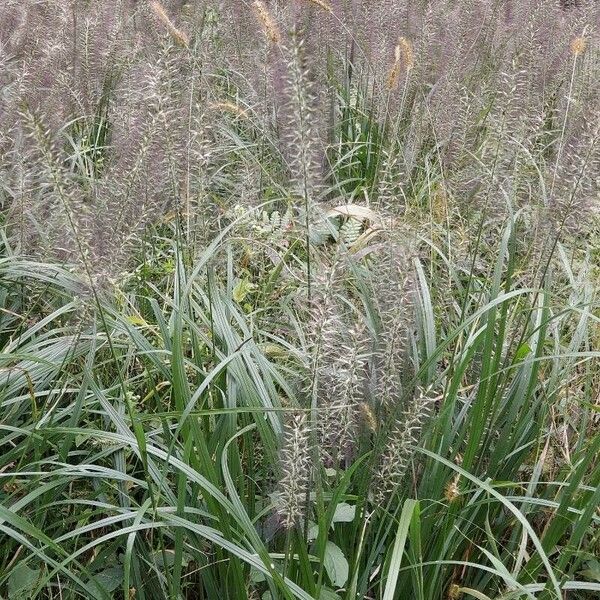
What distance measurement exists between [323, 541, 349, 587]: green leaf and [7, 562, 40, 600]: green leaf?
0.69 metres

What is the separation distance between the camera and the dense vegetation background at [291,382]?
1943 mm

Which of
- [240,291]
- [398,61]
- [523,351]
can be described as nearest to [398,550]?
[523,351]

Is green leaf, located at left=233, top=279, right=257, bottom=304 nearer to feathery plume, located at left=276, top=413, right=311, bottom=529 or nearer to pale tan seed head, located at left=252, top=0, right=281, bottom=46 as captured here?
pale tan seed head, located at left=252, top=0, right=281, bottom=46

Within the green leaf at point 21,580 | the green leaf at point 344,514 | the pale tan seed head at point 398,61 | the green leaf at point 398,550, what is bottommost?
the green leaf at point 21,580

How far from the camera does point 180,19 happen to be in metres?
4.11

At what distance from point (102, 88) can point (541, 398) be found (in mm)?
2526

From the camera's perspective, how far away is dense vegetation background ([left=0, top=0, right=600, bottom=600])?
1943 millimetres

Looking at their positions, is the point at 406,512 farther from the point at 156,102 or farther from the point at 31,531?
the point at 156,102

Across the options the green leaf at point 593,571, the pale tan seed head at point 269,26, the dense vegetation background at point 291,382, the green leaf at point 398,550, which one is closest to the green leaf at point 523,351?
the dense vegetation background at point 291,382

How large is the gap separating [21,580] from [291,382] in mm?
882

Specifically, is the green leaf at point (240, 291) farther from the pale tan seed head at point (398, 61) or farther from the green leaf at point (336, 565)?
the green leaf at point (336, 565)

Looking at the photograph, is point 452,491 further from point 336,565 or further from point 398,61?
point 398,61

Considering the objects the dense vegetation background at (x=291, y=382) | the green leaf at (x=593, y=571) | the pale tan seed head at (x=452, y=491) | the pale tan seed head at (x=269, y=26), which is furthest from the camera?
the green leaf at (x=593, y=571)

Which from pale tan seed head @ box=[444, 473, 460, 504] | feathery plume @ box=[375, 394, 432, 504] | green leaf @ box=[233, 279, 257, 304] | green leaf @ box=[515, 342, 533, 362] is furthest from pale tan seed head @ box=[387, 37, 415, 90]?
pale tan seed head @ box=[444, 473, 460, 504]
